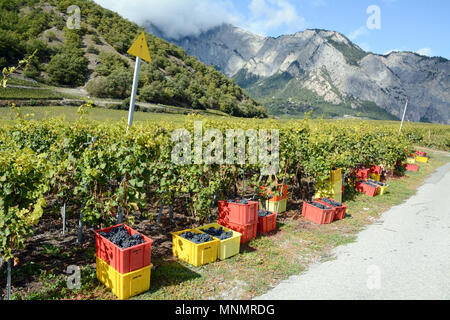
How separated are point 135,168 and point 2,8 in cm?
9229

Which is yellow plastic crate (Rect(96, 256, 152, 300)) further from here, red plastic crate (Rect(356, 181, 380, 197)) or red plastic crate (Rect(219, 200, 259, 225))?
red plastic crate (Rect(356, 181, 380, 197))

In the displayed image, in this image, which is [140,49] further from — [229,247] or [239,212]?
[229,247]

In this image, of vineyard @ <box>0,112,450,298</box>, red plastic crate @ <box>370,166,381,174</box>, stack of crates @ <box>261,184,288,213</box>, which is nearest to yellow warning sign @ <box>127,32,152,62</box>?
vineyard @ <box>0,112,450,298</box>

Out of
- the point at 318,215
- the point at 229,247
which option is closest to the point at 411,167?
the point at 318,215

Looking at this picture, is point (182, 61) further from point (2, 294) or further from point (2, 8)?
point (2, 294)

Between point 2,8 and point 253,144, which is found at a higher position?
point 2,8

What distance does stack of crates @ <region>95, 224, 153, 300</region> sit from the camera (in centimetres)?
434

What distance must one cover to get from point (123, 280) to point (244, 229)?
328cm

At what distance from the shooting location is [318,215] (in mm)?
8883

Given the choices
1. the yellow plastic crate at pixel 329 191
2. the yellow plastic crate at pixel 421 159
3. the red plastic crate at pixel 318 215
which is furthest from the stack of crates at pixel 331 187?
the yellow plastic crate at pixel 421 159

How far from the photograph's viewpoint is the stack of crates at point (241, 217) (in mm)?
6711

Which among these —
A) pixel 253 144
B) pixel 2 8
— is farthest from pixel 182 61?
pixel 253 144

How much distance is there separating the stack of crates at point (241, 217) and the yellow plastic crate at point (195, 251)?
101 centimetres

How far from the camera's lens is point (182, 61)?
8775 centimetres
